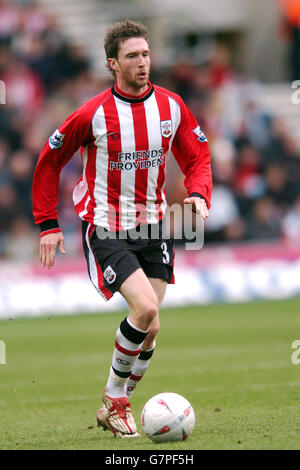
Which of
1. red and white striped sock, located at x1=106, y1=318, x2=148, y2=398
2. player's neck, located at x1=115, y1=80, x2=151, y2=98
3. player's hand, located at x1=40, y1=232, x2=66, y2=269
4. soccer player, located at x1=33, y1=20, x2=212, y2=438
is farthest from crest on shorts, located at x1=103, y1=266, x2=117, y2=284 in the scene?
player's neck, located at x1=115, y1=80, x2=151, y2=98

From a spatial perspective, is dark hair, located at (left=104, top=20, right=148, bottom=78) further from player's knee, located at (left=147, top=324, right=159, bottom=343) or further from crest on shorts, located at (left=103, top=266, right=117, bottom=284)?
player's knee, located at (left=147, top=324, right=159, bottom=343)

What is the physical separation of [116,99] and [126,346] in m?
1.68

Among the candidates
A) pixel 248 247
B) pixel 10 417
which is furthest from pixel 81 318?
pixel 10 417

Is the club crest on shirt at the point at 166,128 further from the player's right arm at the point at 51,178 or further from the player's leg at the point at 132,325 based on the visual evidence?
the player's leg at the point at 132,325

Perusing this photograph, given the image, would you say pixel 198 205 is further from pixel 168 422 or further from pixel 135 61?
pixel 168 422

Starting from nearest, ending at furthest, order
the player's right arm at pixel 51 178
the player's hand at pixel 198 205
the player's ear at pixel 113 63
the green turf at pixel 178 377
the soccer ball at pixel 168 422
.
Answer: the soccer ball at pixel 168 422
the green turf at pixel 178 377
the player's hand at pixel 198 205
the player's right arm at pixel 51 178
the player's ear at pixel 113 63

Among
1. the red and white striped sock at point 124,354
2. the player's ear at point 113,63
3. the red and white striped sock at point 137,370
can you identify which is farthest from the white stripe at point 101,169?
the red and white striped sock at point 137,370

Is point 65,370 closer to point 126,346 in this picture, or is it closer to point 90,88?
point 126,346

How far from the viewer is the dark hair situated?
6.38m

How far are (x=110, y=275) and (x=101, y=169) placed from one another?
2.48 feet

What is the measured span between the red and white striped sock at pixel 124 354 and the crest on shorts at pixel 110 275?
276mm

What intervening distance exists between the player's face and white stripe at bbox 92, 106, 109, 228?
29 cm

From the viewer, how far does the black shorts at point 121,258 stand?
244 inches
